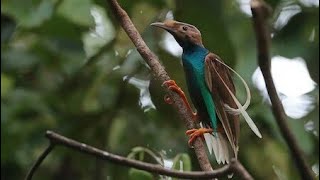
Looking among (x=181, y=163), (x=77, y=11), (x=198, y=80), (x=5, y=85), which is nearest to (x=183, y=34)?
(x=198, y=80)

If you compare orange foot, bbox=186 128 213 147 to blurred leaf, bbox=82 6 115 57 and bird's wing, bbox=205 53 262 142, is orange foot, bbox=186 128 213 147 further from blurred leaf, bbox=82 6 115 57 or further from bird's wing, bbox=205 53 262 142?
blurred leaf, bbox=82 6 115 57

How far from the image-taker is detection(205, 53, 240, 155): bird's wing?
3.25ft

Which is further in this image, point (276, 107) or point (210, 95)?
point (210, 95)

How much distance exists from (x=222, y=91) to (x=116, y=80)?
4.28ft

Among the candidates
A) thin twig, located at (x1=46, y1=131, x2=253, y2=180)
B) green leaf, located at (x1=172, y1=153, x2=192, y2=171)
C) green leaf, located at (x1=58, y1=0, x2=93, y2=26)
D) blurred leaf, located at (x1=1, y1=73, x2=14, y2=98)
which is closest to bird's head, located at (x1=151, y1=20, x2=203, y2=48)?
green leaf, located at (x1=172, y1=153, x2=192, y2=171)

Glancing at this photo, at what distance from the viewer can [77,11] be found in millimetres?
1902

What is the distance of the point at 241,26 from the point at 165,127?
40 cm

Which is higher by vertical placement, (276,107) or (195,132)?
(276,107)

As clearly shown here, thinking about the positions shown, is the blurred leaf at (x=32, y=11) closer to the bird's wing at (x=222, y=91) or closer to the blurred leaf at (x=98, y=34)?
the blurred leaf at (x=98, y=34)

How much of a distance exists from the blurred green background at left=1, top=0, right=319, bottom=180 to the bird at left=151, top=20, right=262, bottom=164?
1.24 feet

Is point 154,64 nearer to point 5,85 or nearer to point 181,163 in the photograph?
point 181,163

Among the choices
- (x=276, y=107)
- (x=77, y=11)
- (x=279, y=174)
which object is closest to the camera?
(x=276, y=107)

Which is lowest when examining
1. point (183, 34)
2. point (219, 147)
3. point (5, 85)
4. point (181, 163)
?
point (5, 85)

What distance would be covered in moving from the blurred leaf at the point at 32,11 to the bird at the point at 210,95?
35.8 inches
